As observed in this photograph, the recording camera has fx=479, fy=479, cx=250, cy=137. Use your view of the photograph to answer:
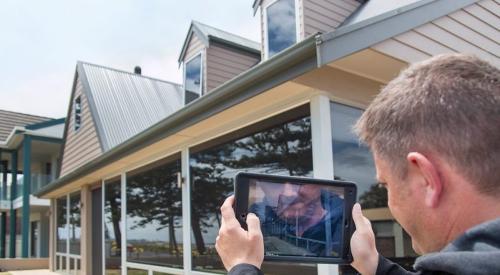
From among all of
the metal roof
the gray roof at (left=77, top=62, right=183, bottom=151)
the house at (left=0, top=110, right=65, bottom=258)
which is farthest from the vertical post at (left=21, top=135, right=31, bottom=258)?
the metal roof

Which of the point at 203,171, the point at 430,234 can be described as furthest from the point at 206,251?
the point at 430,234

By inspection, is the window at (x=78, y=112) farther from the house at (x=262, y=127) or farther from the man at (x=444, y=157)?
the man at (x=444, y=157)

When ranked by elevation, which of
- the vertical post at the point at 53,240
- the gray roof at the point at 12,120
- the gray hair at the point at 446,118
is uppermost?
the gray roof at the point at 12,120

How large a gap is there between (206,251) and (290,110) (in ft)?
6.81

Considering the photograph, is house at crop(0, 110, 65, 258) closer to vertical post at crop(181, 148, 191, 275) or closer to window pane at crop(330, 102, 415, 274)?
vertical post at crop(181, 148, 191, 275)

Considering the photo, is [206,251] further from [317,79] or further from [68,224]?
[68,224]

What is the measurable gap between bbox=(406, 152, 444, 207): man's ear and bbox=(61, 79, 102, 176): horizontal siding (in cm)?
1053

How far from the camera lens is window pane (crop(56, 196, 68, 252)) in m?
12.0

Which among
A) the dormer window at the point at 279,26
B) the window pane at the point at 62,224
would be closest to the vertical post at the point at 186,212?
the dormer window at the point at 279,26

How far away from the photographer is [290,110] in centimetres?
402

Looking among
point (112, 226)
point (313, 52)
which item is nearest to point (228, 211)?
point (313, 52)

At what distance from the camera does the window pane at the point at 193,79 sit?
27.9 feet

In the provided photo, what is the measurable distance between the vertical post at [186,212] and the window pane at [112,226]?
2594 mm

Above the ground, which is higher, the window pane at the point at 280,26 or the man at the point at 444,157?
the window pane at the point at 280,26
